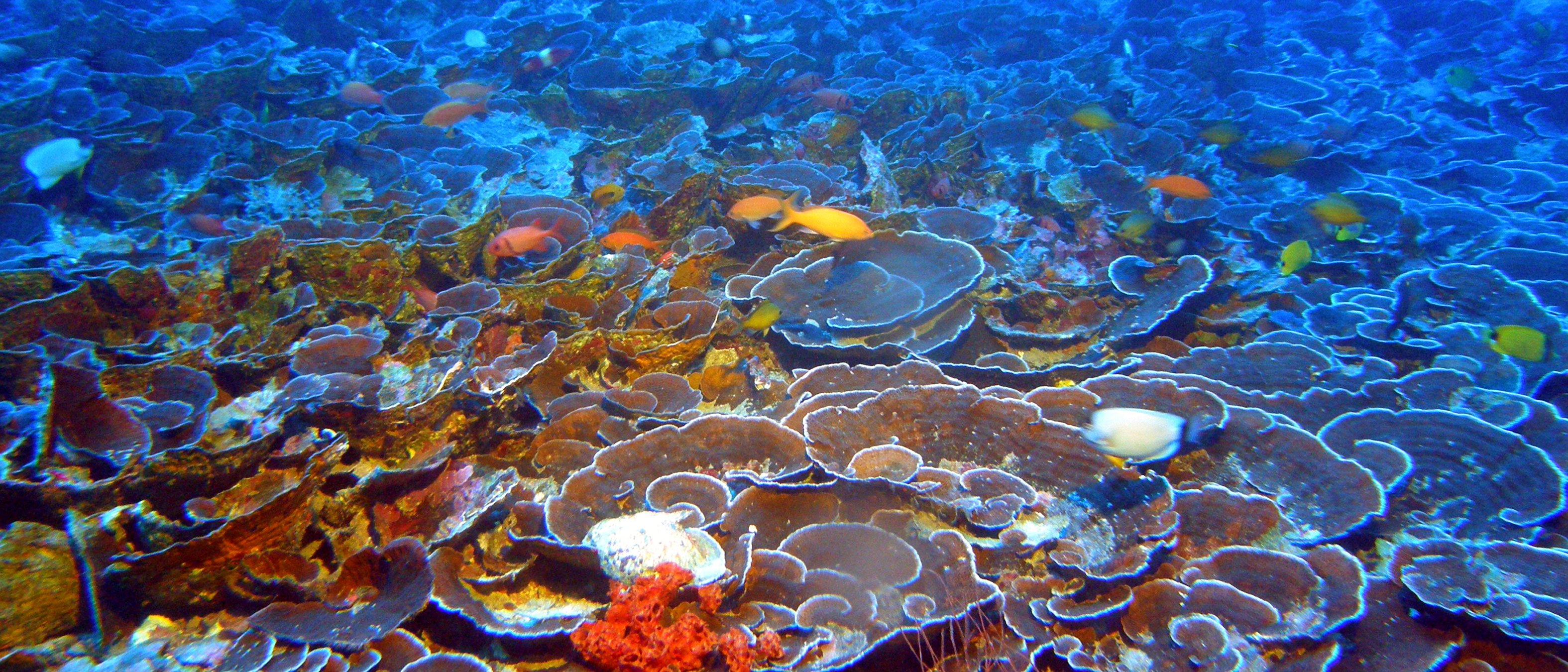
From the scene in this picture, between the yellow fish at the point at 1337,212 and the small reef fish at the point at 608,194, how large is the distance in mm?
6168

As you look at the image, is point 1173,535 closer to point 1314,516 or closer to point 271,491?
point 1314,516

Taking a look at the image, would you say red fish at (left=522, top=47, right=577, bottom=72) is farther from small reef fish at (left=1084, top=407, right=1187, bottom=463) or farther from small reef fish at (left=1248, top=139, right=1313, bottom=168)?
small reef fish at (left=1248, top=139, right=1313, bottom=168)

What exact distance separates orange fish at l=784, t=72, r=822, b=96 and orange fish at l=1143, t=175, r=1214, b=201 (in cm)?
468

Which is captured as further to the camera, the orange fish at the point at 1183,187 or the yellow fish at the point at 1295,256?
the orange fish at the point at 1183,187

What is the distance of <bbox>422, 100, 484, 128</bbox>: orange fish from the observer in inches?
241

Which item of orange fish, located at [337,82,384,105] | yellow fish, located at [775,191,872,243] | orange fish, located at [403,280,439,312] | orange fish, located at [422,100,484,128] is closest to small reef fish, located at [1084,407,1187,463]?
yellow fish, located at [775,191,872,243]

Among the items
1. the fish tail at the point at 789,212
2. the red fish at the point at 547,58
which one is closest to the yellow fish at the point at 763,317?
the fish tail at the point at 789,212

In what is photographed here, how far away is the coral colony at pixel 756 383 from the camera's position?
1825 millimetres

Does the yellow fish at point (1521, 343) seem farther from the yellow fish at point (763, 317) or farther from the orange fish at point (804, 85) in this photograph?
the orange fish at point (804, 85)

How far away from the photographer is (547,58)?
24.7 feet

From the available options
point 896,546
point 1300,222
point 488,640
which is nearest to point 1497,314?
point 1300,222

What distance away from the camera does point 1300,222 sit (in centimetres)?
517

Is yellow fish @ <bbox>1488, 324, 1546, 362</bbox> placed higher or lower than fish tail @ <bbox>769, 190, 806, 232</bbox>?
lower

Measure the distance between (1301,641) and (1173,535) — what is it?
42 centimetres
